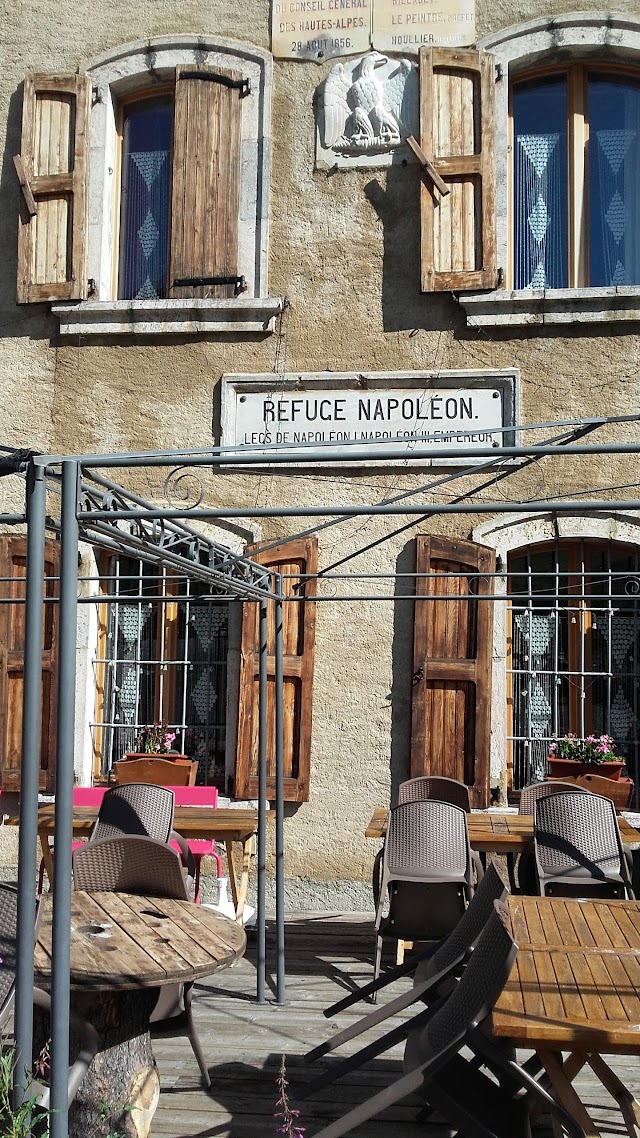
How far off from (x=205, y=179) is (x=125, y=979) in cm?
588

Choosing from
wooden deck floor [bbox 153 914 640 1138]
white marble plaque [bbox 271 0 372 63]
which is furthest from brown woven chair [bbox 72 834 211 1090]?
white marble plaque [bbox 271 0 372 63]

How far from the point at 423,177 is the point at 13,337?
2.96 m

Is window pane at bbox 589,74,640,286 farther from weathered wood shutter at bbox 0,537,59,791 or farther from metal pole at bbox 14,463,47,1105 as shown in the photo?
metal pole at bbox 14,463,47,1105

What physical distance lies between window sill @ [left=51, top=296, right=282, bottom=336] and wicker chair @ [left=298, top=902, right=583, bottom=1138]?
5.05 meters

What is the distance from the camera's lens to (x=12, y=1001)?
10.6 feet

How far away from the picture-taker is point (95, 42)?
309 inches

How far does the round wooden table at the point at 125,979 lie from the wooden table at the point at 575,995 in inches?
37.0

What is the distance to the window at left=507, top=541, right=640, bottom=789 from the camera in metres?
7.07

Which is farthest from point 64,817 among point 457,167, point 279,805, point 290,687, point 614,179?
point 614,179

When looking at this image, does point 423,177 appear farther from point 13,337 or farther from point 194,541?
point 194,541

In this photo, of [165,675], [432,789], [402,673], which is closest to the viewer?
[432,789]

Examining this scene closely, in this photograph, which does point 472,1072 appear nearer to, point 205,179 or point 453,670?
point 453,670

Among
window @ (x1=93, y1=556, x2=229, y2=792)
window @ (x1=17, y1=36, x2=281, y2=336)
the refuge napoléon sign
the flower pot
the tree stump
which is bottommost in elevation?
the tree stump

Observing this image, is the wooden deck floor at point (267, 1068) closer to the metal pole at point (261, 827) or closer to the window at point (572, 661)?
the metal pole at point (261, 827)
